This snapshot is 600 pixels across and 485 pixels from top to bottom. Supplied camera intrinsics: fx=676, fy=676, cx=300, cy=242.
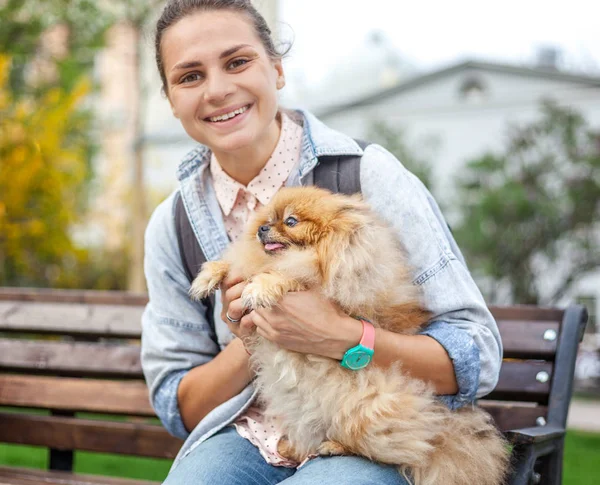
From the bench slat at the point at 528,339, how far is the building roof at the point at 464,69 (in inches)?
455

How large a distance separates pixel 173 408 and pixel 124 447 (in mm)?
786

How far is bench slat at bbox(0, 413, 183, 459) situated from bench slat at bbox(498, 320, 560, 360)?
137cm

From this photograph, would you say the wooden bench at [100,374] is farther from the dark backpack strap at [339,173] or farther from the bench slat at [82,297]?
the dark backpack strap at [339,173]

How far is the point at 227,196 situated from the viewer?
232 centimetres

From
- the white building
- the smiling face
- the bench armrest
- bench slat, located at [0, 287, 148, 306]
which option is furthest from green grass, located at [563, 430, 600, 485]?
the white building

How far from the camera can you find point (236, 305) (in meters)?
1.95

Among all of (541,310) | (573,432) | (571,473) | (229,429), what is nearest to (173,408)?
(229,429)

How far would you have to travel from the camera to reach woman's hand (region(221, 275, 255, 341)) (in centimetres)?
196

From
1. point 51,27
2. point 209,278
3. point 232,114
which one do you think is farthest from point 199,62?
point 51,27

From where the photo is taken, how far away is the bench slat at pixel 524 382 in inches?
97.0

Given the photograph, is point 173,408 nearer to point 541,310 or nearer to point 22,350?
point 22,350

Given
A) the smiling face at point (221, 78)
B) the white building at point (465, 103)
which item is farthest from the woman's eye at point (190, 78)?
the white building at point (465, 103)

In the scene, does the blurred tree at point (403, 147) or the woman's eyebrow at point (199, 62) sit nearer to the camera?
the woman's eyebrow at point (199, 62)

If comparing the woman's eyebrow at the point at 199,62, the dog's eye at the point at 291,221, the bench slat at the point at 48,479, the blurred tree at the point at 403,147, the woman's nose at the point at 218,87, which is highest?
the blurred tree at the point at 403,147
